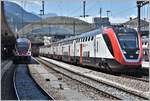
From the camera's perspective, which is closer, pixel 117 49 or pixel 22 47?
pixel 117 49

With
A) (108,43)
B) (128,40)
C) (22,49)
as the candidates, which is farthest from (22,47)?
(128,40)

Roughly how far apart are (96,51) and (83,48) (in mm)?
5042

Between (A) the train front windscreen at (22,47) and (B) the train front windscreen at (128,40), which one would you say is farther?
(A) the train front windscreen at (22,47)

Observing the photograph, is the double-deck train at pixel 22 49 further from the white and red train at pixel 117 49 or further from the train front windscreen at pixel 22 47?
the white and red train at pixel 117 49

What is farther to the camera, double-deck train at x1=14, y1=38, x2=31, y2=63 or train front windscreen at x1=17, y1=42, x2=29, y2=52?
train front windscreen at x1=17, y1=42, x2=29, y2=52

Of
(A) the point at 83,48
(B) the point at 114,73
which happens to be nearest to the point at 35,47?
(A) the point at 83,48

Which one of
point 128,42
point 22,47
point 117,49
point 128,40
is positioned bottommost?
point 117,49

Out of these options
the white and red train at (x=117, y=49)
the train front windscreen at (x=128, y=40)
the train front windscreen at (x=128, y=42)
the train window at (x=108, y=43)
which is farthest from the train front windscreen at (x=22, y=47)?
the train front windscreen at (x=128, y=40)

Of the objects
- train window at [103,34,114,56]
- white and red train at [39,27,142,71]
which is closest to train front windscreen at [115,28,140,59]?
white and red train at [39,27,142,71]

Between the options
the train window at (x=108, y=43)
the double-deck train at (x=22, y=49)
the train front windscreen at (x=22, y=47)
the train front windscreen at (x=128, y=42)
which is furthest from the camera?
the train front windscreen at (x=22, y=47)

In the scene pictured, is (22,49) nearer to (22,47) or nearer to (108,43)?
(22,47)

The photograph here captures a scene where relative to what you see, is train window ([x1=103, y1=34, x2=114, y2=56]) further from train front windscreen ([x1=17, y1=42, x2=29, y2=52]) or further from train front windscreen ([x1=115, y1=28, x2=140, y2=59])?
train front windscreen ([x1=17, y1=42, x2=29, y2=52])

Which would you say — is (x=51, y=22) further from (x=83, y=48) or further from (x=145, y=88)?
(x=145, y=88)

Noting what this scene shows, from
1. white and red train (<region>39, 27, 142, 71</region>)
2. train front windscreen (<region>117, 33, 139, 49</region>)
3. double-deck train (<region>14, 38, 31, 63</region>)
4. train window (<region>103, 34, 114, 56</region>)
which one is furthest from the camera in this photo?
double-deck train (<region>14, 38, 31, 63</region>)
